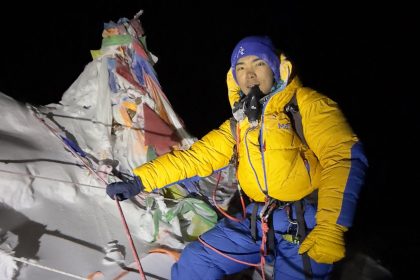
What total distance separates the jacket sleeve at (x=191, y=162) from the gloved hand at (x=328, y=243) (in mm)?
861

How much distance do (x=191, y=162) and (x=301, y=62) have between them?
6.74 metres

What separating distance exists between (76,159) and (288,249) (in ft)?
7.44

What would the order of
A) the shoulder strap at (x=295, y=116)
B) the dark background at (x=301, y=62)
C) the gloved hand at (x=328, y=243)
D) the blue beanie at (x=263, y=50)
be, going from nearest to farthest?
1. the gloved hand at (x=328, y=243)
2. the shoulder strap at (x=295, y=116)
3. the blue beanie at (x=263, y=50)
4. the dark background at (x=301, y=62)

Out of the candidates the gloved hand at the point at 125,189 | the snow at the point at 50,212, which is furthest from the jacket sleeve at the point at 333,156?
the snow at the point at 50,212

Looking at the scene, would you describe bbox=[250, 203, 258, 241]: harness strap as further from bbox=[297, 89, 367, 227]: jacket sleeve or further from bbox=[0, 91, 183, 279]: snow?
bbox=[0, 91, 183, 279]: snow

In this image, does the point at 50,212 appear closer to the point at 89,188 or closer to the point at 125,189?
the point at 89,188

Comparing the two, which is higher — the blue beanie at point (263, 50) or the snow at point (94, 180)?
the blue beanie at point (263, 50)

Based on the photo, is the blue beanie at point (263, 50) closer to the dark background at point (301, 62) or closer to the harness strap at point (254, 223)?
the harness strap at point (254, 223)

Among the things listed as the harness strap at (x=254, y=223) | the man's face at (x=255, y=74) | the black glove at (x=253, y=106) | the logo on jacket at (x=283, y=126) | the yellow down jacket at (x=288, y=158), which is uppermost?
the man's face at (x=255, y=74)

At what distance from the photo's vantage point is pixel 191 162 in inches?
85.2

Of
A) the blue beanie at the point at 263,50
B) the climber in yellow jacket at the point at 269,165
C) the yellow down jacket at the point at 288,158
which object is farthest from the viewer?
the blue beanie at the point at 263,50

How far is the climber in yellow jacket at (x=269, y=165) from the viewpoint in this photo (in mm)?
1737

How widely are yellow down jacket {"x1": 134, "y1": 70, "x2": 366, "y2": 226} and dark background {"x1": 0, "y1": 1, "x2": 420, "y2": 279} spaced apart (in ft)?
4.75

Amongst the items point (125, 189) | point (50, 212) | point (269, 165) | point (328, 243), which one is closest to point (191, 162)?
point (125, 189)
